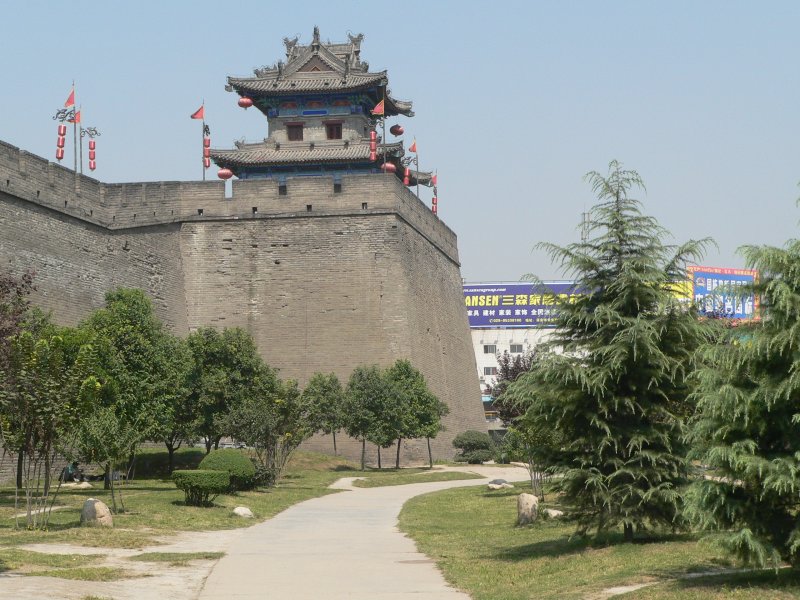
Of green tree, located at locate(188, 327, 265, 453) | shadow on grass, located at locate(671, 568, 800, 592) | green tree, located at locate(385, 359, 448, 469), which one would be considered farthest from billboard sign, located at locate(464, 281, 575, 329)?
shadow on grass, located at locate(671, 568, 800, 592)

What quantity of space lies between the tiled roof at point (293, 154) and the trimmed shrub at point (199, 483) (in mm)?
28536

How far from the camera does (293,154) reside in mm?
48812

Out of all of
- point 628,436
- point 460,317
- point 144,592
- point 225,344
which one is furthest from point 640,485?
point 460,317

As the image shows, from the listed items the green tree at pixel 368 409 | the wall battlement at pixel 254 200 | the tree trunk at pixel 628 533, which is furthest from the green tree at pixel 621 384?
the wall battlement at pixel 254 200

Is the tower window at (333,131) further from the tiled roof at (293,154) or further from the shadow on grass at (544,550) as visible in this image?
the shadow on grass at (544,550)

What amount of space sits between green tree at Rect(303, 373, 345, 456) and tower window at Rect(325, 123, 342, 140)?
14377 millimetres

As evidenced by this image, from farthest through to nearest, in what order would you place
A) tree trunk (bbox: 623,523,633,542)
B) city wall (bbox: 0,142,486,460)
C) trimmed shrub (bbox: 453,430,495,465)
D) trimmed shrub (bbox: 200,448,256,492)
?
trimmed shrub (bbox: 453,430,495,465), city wall (bbox: 0,142,486,460), trimmed shrub (bbox: 200,448,256,492), tree trunk (bbox: 623,523,633,542)

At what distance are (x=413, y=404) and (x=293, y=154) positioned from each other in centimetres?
1413

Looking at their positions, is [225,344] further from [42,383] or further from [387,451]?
[42,383]

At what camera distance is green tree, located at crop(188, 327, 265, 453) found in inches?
1240

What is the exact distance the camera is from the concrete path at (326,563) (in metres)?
10.9

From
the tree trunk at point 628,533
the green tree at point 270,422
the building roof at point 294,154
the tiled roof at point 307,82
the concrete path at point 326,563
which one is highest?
the tiled roof at point 307,82

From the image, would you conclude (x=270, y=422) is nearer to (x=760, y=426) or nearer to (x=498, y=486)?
(x=498, y=486)

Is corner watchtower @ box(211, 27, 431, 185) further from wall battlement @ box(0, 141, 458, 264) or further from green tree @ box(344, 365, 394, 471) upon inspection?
green tree @ box(344, 365, 394, 471)
